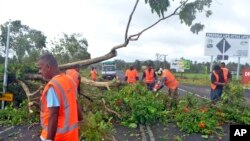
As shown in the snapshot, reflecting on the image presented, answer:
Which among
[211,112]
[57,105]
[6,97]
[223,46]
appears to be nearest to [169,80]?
[211,112]

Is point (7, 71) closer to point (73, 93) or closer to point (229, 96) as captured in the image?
point (229, 96)

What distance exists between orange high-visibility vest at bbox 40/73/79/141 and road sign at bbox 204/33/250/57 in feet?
60.1

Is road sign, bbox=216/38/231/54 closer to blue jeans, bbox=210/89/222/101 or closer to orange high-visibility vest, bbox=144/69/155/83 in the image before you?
orange high-visibility vest, bbox=144/69/155/83

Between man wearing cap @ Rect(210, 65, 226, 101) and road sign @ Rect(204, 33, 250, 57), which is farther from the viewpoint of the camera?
road sign @ Rect(204, 33, 250, 57)

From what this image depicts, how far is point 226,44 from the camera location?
22312 mm

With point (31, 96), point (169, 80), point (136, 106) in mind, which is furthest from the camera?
point (169, 80)

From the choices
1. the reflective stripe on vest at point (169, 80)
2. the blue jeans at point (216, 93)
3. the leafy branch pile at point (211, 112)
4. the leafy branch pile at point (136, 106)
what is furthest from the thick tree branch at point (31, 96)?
the blue jeans at point (216, 93)

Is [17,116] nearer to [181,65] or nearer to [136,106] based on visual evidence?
[136,106]

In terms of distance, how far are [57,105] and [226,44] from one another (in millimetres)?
18804

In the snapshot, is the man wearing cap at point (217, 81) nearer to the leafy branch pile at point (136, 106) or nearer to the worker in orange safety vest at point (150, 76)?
the leafy branch pile at point (136, 106)

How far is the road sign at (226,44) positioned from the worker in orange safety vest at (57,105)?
18.3 metres

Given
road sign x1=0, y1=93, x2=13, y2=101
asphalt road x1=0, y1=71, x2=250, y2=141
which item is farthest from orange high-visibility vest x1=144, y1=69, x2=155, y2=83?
road sign x1=0, y1=93, x2=13, y2=101

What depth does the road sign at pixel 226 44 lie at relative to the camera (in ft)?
73.7

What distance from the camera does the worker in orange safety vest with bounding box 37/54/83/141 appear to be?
4652mm
